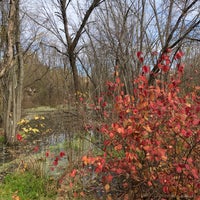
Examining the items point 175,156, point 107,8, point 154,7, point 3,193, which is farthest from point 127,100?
point 107,8

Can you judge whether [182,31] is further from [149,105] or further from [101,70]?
[149,105]

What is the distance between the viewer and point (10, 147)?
7.76 meters

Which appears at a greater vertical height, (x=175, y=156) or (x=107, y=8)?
(x=107, y=8)

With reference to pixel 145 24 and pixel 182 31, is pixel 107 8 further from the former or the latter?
pixel 182 31

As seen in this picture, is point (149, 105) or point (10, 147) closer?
point (149, 105)

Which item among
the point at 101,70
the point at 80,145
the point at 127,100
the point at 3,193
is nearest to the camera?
the point at 127,100

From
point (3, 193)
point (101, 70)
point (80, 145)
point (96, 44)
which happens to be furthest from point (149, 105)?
point (96, 44)

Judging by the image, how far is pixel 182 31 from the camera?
6.58 meters

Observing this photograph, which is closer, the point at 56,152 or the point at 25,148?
the point at 56,152

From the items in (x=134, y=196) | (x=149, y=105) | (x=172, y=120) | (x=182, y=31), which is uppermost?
(x=182, y=31)

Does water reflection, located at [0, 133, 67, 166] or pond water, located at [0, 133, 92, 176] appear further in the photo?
water reflection, located at [0, 133, 67, 166]

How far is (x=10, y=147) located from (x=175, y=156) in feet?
21.2

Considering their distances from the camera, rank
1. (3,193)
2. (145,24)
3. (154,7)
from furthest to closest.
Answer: (145,24) → (154,7) → (3,193)

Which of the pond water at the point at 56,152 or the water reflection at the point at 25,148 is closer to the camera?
the pond water at the point at 56,152
